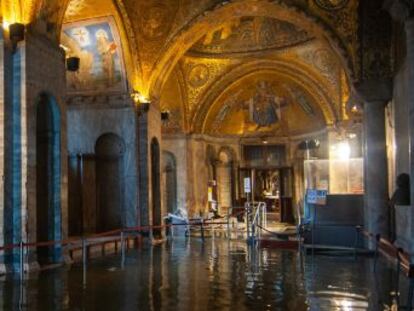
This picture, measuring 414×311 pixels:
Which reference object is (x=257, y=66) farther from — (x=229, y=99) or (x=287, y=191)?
(x=287, y=191)

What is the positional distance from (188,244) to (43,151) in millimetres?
6214

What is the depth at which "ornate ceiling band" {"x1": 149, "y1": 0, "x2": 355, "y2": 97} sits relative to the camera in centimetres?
1536

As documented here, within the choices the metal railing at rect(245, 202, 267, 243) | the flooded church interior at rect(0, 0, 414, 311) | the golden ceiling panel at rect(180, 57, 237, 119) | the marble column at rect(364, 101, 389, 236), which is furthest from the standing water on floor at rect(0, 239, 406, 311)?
the golden ceiling panel at rect(180, 57, 237, 119)

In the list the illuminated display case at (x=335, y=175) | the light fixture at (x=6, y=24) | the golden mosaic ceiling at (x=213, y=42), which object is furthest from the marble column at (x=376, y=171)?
the light fixture at (x=6, y=24)

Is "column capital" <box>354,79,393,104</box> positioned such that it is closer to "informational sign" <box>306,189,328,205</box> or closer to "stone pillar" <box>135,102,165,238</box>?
"informational sign" <box>306,189,328,205</box>

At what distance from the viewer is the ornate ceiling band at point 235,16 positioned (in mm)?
15359

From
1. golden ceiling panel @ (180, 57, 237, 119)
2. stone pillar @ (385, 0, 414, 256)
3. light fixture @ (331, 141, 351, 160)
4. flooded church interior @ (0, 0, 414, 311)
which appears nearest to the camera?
stone pillar @ (385, 0, 414, 256)

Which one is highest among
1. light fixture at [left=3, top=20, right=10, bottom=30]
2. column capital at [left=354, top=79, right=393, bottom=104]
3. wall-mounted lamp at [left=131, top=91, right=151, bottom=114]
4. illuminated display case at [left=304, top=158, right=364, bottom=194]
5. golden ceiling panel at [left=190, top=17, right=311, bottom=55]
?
golden ceiling panel at [left=190, top=17, right=311, bottom=55]

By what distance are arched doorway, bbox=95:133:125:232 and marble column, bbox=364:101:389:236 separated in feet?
27.2

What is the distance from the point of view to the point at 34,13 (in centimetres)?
1166

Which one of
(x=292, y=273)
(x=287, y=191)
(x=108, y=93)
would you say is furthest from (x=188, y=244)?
(x=287, y=191)

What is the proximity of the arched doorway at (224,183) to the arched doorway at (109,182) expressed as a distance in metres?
11.4

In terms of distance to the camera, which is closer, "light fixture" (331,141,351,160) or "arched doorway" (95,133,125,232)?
"arched doorway" (95,133,125,232)

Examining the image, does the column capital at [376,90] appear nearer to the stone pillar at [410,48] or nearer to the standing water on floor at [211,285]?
the standing water on floor at [211,285]
